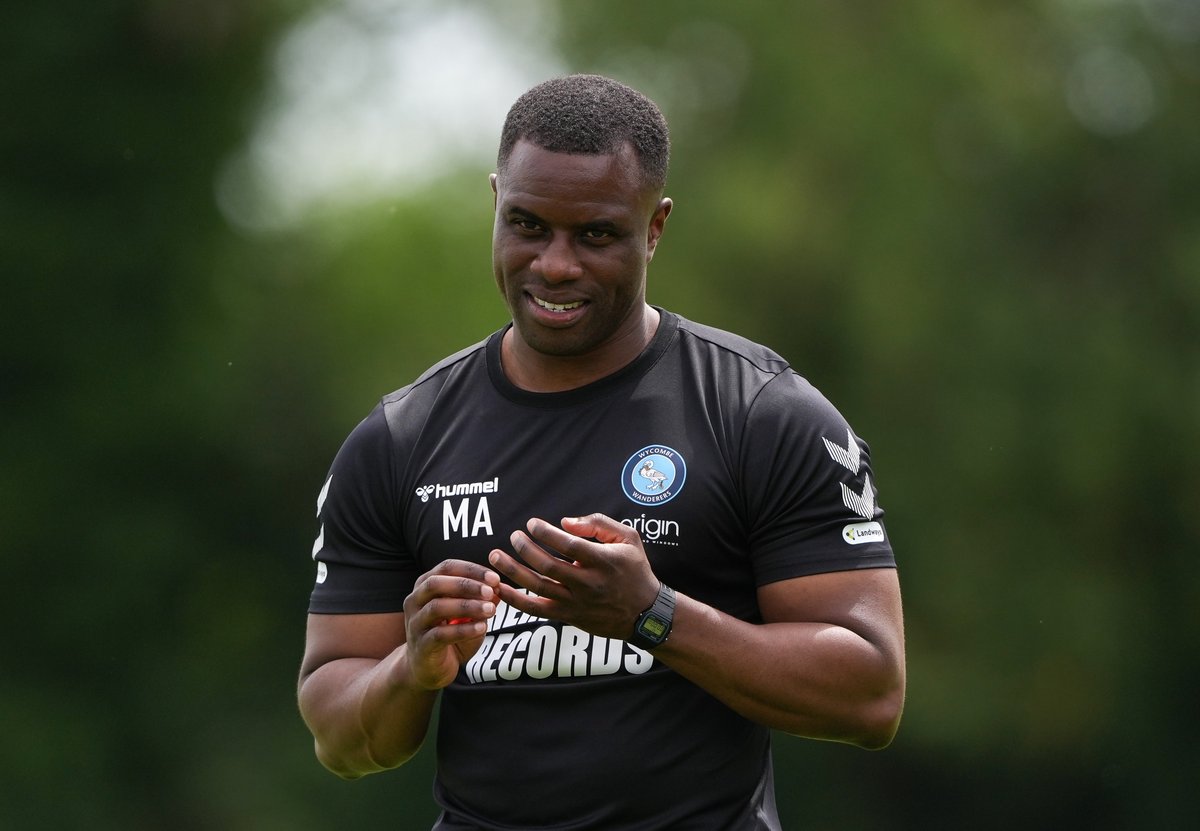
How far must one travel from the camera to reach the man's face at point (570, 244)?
14.2 ft

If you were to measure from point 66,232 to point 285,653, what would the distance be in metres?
4.20

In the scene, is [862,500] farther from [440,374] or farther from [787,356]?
[787,356]

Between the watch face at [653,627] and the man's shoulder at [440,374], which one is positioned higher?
the man's shoulder at [440,374]

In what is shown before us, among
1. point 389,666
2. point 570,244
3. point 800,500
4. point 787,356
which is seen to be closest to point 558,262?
point 570,244

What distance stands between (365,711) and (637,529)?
79 cm

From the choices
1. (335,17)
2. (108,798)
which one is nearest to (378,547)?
(108,798)

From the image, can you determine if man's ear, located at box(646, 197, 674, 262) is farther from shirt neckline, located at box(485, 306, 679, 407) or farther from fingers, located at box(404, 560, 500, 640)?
fingers, located at box(404, 560, 500, 640)

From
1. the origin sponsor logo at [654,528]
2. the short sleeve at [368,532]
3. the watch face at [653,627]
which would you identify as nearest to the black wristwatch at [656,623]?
the watch face at [653,627]

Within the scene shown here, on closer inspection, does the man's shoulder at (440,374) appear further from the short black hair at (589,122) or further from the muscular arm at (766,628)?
the muscular arm at (766,628)

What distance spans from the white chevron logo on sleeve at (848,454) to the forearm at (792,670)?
376 millimetres

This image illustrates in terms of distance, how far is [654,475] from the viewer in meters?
4.23

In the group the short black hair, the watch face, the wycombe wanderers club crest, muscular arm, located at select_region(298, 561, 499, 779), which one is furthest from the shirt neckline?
the watch face

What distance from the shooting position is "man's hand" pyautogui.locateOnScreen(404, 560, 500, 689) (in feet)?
12.8

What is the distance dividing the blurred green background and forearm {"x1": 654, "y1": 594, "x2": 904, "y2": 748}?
449 inches
